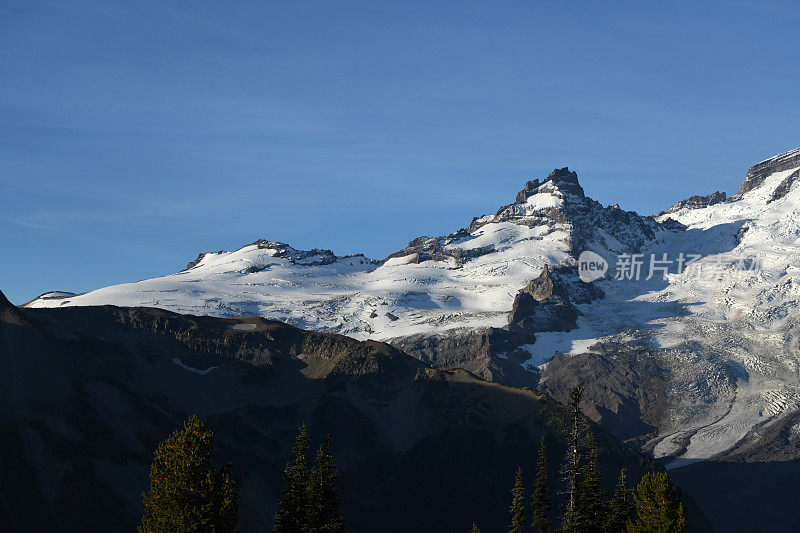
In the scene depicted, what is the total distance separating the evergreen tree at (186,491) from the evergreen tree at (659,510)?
110 ft

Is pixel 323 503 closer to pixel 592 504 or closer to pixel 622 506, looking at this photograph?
pixel 592 504

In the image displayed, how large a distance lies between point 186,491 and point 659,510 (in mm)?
37610

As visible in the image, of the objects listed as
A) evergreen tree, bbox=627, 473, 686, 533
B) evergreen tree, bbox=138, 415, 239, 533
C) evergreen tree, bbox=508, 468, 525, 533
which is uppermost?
evergreen tree, bbox=138, 415, 239, 533

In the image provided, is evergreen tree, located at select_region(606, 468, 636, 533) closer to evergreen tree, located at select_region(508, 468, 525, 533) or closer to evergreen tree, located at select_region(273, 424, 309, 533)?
evergreen tree, located at select_region(508, 468, 525, 533)

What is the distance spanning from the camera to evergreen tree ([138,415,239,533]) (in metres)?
67.6

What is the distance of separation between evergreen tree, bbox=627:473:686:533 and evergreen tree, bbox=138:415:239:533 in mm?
33567

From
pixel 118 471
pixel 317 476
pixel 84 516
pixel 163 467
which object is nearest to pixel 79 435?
pixel 118 471

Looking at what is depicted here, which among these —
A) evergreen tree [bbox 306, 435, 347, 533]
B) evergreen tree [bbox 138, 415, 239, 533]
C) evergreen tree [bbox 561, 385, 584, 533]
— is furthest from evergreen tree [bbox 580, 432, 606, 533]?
evergreen tree [bbox 138, 415, 239, 533]

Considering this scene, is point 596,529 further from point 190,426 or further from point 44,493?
point 44,493

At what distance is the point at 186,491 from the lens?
222 ft

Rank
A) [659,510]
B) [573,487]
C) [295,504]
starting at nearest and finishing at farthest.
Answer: [659,510]
[573,487]
[295,504]

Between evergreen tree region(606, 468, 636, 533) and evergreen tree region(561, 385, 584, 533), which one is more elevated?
evergreen tree region(561, 385, 584, 533)

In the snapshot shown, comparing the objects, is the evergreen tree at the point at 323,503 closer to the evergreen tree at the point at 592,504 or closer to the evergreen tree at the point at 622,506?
the evergreen tree at the point at 592,504

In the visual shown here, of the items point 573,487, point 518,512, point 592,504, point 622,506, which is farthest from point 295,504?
point 622,506
